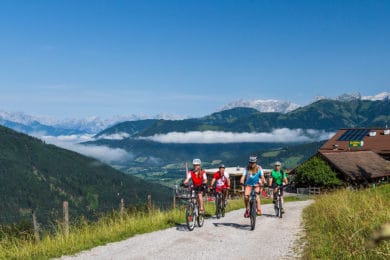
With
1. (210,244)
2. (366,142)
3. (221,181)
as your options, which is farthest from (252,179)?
(366,142)

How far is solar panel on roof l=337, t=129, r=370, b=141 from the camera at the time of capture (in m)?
85.2

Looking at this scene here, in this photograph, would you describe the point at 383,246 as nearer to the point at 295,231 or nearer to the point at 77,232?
the point at 295,231

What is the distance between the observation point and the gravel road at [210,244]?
11.8 meters

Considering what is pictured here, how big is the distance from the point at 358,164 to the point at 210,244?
198 feet

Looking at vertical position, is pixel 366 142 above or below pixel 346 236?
above

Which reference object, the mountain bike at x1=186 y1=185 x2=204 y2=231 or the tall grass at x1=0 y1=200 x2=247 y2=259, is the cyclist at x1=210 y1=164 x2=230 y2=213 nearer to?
the tall grass at x1=0 y1=200 x2=247 y2=259

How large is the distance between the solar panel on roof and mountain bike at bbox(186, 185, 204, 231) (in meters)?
73.5

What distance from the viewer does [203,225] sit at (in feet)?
58.0

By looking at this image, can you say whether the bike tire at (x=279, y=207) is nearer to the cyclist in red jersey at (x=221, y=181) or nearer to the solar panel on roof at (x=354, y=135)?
the cyclist in red jersey at (x=221, y=181)

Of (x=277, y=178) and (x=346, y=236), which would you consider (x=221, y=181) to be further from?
(x=346, y=236)

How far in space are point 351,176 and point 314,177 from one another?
5.05 meters

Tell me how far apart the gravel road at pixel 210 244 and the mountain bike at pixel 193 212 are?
12.0 inches

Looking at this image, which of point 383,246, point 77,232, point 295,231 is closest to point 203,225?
point 295,231

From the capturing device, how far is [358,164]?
68.6 m
